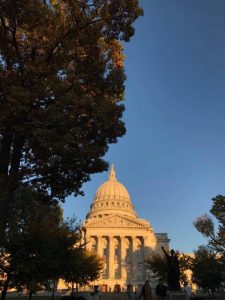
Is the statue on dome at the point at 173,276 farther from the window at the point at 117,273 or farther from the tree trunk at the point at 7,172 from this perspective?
the window at the point at 117,273

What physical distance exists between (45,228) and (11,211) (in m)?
3.08

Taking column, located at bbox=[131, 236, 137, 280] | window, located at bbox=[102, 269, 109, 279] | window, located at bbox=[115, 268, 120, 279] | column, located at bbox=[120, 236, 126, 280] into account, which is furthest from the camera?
column, located at bbox=[131, 236, 137, 280]

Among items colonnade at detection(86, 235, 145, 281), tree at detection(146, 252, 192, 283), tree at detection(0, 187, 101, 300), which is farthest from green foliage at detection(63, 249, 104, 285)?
colonnade at detection(86, 235, 145, 281)

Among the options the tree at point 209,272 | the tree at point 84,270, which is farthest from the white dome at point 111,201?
the tree at point 209,272

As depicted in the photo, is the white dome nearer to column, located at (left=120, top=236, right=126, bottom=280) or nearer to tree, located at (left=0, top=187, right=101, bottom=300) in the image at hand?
column, located at (left=120, top=236, right=126, bottom=280)

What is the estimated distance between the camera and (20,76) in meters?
15.4

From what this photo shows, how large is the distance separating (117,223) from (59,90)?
3806 inches

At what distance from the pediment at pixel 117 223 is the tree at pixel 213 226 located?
58.0 m

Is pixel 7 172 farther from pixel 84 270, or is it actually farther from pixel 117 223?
pixel 117 223

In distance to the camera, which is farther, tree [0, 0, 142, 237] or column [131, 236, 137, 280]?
column [131, 236, 137, 280]

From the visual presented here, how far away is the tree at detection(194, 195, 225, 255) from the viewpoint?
42.7 m


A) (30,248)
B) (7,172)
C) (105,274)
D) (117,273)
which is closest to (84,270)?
(30,248)

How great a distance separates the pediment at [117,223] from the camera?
10756cm

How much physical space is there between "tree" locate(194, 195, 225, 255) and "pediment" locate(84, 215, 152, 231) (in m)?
58.0
